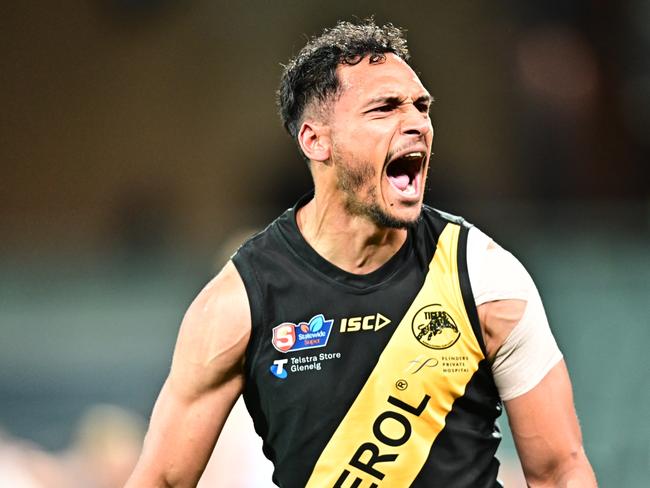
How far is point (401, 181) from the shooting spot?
3336mm

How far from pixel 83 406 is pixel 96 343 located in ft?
2.28

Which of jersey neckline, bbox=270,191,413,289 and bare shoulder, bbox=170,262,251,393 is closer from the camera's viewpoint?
bare shoulder, bbox=170,262,251,393

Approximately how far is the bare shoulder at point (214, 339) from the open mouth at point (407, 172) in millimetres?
575

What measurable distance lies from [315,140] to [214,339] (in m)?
0.72

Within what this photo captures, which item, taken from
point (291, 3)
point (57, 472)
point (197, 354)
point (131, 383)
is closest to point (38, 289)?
point (131, 383)

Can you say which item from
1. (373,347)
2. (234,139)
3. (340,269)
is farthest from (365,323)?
(234,139)

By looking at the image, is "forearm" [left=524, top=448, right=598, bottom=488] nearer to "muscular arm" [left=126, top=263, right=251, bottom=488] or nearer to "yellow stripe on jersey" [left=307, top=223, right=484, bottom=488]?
"yellow stripe on jersey" [left=307, top=223, right=484, bottom=488]

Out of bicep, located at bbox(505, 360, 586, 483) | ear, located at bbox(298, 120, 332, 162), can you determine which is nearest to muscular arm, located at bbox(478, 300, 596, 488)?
bicep, located at bbox(505, 360, 586, 483)

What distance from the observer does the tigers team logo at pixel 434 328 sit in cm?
311

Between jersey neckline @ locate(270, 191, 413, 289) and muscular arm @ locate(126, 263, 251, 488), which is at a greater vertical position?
jersey neckline @ locate(270, 191, 413, 289)

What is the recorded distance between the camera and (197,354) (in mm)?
3137

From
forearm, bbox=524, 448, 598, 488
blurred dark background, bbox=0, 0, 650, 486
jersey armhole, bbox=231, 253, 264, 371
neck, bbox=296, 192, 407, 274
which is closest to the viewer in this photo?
forearm, bbox=524, 448, 598, 488

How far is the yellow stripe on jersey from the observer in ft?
10.2

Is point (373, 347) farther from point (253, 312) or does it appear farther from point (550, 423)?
point (550, 423)
